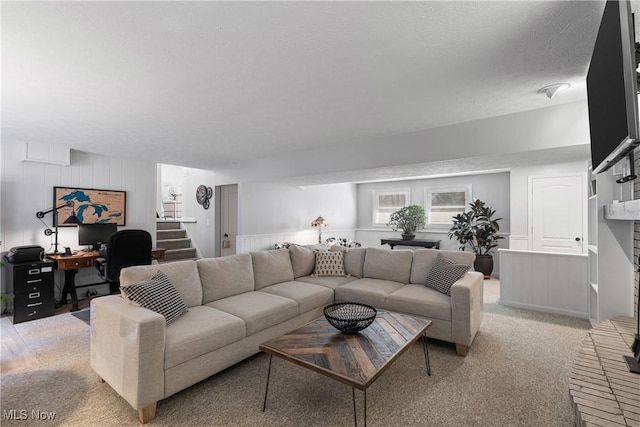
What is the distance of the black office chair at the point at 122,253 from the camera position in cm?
391

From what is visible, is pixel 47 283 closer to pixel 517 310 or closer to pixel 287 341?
pixel 287 341

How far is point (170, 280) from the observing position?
263 centimetres

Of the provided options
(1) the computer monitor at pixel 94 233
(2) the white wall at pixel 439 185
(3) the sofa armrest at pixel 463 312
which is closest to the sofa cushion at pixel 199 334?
(3) the sofa armrest at pixel 463 312

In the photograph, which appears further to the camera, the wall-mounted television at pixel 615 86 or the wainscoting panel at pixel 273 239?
the wainscoting panel at pixel 273 239

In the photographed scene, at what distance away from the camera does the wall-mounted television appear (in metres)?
1.16

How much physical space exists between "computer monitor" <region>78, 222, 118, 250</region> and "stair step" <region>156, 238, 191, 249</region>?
83.4 inches

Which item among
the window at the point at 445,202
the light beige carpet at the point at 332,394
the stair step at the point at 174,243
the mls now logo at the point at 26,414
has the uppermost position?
the window at the point at 445,202

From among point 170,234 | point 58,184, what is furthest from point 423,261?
point 170,234

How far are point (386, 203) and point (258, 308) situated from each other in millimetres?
6221

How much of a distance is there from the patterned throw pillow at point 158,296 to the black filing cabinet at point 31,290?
8.16ft

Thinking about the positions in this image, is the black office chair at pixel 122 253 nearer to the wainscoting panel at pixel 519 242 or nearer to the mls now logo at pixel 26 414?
the mls now logo at pixel 26 414

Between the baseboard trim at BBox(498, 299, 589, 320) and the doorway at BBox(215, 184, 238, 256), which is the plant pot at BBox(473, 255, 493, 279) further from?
the doorway at BBox(215, 184, 238, 256)

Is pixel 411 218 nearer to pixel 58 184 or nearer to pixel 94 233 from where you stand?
pixel 94 233

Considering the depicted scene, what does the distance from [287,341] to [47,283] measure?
3.69 metres
